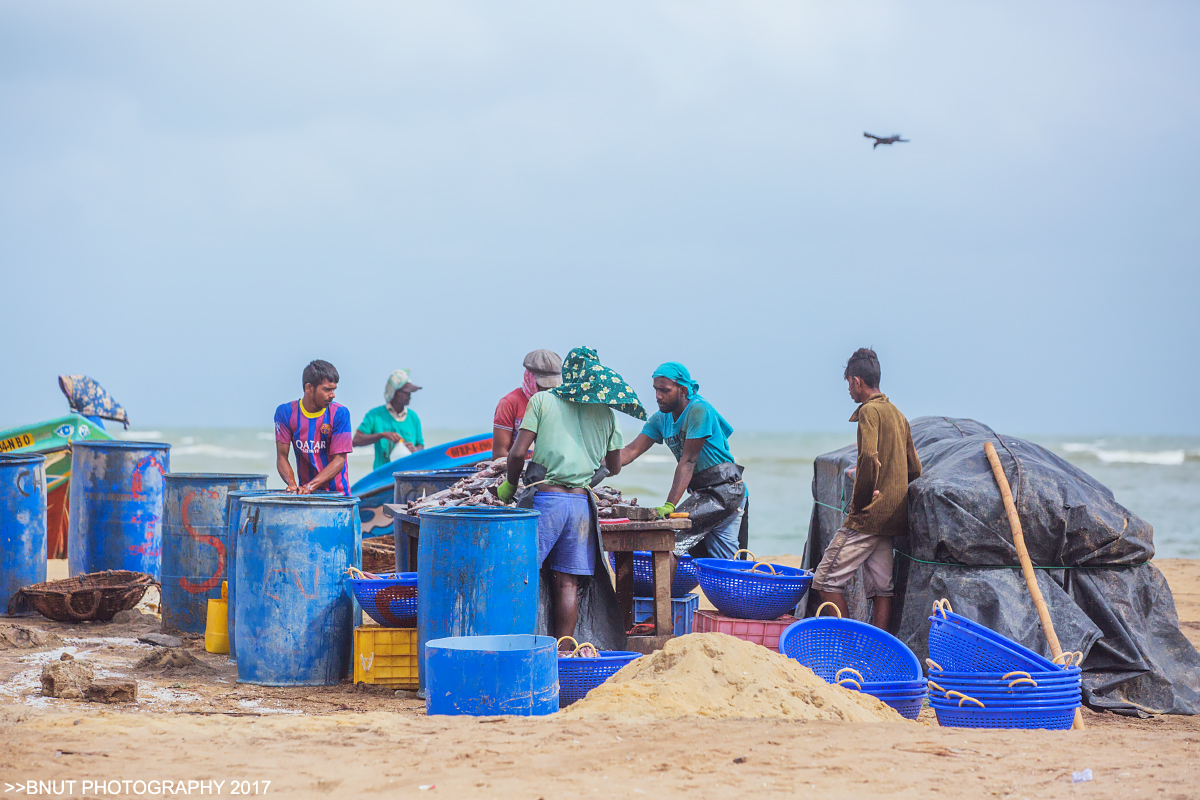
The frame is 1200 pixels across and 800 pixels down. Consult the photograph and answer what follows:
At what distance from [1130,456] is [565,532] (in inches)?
2082

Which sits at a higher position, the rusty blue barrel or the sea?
the rusty blue barrel

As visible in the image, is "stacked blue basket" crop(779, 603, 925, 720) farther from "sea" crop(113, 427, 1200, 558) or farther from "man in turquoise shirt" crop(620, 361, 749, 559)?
"sea" crop(113, 427, 1200, 558)

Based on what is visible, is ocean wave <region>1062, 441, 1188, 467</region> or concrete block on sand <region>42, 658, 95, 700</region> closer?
concrete block on sand <region>42, 658, 95, 700</region>

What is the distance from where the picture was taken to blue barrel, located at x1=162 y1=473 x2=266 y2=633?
7.43m

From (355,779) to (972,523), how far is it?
4.20 metres

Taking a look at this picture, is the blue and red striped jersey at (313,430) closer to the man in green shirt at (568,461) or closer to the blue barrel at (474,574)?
the man in green shirt at (568,461)

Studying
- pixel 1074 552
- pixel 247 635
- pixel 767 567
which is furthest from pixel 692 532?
pixel 247 635

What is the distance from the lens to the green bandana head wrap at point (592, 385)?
5.89 m

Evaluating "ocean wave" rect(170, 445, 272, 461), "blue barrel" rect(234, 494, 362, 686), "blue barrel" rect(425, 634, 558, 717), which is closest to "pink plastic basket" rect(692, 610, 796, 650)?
"blue barrel" rect(425, 634, 558, 717)

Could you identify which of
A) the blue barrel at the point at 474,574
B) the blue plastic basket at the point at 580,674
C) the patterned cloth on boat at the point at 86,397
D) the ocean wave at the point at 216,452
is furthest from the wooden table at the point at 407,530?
the ocean wave at the point at 216,452

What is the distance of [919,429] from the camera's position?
8.50 metres

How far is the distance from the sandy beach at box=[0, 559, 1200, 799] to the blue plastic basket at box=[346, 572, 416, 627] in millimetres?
1097

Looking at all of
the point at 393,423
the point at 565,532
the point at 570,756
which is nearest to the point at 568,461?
the point at 565,532

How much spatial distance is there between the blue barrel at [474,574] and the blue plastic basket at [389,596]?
52 centimetres
